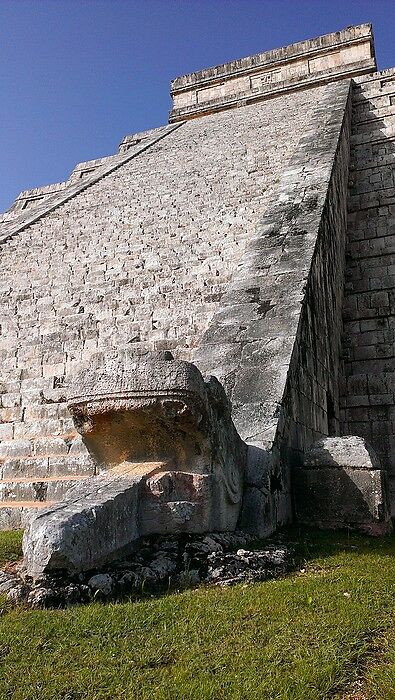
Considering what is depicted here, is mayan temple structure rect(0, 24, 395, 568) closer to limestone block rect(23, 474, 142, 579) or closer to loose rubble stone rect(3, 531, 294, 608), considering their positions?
limestone block rect(23, 474, 142, 579)

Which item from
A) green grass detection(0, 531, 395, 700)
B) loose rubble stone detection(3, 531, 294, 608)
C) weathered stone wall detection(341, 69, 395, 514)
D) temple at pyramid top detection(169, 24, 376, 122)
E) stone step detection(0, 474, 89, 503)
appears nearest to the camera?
green grass detection(0, 531, 395, 700)

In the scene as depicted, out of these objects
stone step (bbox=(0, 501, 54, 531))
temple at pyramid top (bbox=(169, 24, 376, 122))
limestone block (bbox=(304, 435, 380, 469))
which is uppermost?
temple at pyramid top (bbox=(169, 24, 376, 122))

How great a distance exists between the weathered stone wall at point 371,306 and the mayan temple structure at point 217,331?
0.03 metres

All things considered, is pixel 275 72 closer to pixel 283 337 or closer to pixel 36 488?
pixel 283 337

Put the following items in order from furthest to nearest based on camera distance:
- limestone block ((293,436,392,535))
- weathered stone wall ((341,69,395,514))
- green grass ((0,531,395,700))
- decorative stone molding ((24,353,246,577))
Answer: weathered stone wall ((341,69,395,514)) < limestone block ((293,436,392,535)) < decorative stone molding ((24,353,246,577)) < green grass ((0,531,395,700))

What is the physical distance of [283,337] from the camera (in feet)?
17.8

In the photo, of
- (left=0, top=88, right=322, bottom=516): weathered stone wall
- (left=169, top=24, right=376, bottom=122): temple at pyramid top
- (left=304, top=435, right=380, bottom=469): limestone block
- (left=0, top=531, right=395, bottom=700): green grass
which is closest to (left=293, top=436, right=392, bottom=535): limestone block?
(left=304, top=435, right=380, bottom=469): limestone block

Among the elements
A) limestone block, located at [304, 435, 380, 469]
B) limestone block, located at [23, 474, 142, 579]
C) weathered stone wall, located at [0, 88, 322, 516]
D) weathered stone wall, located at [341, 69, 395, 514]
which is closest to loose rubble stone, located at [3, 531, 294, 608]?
limestone block, located at [23, 474, 142, 579]

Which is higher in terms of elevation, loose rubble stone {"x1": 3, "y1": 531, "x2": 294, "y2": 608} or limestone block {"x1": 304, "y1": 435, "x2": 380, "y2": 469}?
limestone block {"x1": 304, "y1": 435, "x2": 380, "y2": 469}

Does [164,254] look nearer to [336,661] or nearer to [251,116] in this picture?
[336,661]

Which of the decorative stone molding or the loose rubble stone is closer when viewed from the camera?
the loose rubble stone

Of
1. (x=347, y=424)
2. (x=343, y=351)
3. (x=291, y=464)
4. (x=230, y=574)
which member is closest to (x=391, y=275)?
(x=343, y=351)

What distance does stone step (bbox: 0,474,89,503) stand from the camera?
196 inches

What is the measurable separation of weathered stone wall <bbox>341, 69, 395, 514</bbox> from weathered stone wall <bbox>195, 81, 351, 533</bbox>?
38cm
